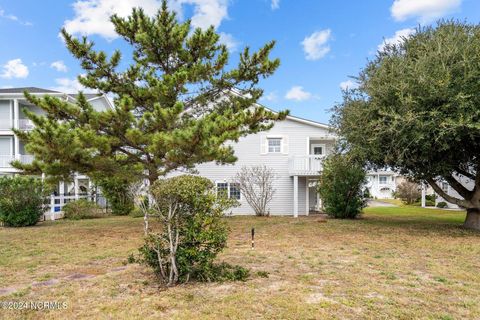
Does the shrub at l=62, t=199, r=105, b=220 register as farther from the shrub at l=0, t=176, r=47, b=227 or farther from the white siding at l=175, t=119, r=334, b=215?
the white siding at l=175, t=119, r=334, b=215

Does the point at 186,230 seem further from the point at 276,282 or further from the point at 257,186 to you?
the point at 257,186

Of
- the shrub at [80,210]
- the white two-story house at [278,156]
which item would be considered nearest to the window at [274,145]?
the white two-story house at [278,156]

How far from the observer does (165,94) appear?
11.8 metres

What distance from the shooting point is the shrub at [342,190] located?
16.4 meters

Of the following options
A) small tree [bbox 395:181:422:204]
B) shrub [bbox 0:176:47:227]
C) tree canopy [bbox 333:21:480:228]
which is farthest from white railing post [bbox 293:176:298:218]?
small tree [bbox 395:181:422:204]

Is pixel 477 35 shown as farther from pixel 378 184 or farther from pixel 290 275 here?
pixel 378 184

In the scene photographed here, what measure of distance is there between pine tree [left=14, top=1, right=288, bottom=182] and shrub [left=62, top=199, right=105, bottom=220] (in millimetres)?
6489

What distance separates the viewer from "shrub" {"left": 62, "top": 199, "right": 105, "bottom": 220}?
723 inches

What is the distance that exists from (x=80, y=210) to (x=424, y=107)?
663 inches

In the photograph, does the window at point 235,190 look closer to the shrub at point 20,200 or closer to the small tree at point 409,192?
the shrub at point 20,200

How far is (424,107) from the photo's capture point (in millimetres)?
10391

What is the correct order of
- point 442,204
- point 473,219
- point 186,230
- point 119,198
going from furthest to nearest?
point 442,204 → point 119,198 → point 473,219 → point 186,230

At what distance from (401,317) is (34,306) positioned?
4687mm

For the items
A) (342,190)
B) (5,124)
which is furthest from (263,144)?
(5,124)
